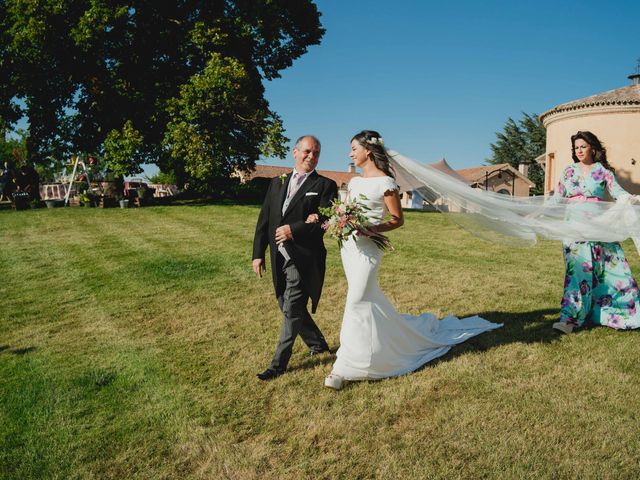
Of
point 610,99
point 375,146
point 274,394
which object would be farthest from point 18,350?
point 610,99

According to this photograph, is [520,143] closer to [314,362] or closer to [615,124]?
[615,124]

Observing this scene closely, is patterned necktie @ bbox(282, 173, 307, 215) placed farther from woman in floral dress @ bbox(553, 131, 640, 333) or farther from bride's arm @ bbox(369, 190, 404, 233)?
woman in floral dress @ bbox(553, 131, 640, 333)

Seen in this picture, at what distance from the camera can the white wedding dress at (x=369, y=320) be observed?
462 centimetres

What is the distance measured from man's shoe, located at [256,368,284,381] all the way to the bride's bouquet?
4.94 feet

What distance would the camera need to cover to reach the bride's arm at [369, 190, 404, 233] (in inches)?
183

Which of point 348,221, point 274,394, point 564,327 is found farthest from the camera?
point 564,327

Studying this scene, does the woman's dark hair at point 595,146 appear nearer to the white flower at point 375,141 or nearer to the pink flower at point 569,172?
the pink flower at point 569,172

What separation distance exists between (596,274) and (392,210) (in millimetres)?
3393

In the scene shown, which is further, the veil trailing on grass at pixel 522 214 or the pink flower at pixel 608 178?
the pink flower at pixel 608 178

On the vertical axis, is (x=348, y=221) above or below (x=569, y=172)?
below

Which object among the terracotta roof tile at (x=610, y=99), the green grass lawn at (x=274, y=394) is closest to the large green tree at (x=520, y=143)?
the terracotta roof tile at (x=610, y=99)

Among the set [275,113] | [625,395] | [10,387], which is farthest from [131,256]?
[275,113]

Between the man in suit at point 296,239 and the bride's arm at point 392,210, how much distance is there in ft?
1.97

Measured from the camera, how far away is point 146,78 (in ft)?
79.2
